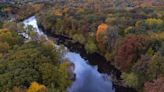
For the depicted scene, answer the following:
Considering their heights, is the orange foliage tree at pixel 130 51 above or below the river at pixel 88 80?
above

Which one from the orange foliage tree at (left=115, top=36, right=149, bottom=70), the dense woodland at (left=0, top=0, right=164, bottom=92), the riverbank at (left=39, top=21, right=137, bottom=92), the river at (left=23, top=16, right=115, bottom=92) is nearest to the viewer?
the dense woodland at (left=0, top=0, right=164, bottom=92)


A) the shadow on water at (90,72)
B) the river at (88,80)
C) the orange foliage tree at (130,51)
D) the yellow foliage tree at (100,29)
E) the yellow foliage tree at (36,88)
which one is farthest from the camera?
the yellow foliage tree at (100,29)

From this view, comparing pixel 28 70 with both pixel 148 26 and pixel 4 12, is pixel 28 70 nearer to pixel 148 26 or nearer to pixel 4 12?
pixel 148 26

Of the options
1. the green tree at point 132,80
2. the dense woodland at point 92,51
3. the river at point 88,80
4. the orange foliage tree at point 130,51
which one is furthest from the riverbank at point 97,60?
the orange foliage tree at point 130,51

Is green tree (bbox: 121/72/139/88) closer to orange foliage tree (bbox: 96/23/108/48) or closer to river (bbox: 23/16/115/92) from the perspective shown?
river (bbox: 23/16/115/92)

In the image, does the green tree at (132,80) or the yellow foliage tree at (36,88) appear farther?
the green tree at (132,80)

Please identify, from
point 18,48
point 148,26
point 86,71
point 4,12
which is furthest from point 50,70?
point 4,12

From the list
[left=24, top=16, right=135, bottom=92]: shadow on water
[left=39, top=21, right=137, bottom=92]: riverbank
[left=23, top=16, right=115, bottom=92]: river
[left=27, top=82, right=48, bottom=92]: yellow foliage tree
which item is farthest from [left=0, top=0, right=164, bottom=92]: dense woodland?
[left=23, top=16, right=115, bottom=92]: river

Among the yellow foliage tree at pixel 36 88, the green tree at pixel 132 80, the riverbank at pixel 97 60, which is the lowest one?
the riverbank at pixel 97 60

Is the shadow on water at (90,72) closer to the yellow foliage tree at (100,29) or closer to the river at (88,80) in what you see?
the river at (88,80)
